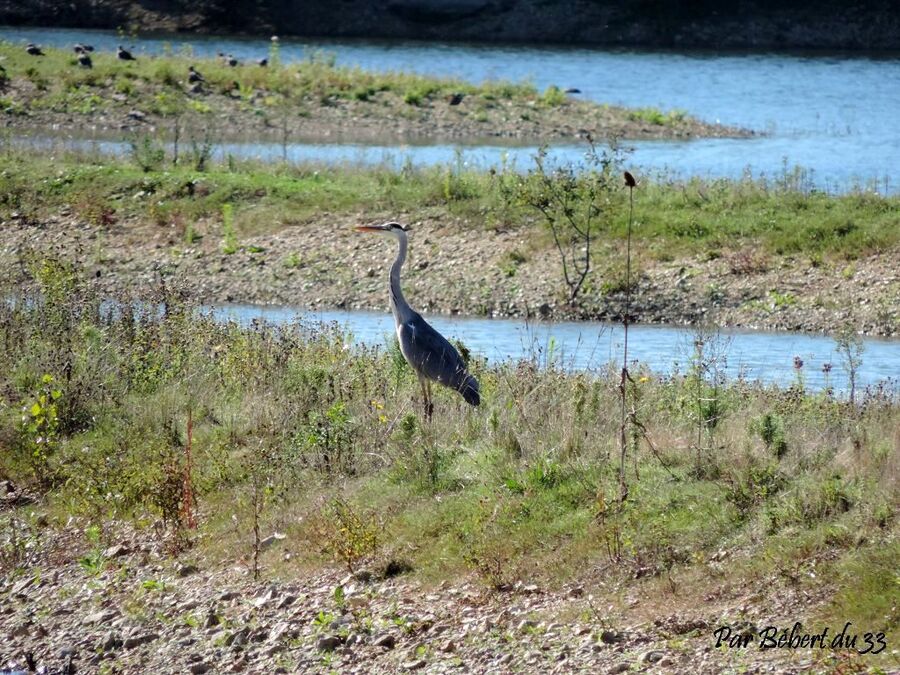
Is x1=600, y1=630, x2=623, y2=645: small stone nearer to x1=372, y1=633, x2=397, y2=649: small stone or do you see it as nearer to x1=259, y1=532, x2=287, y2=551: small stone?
x1=372, y1=633, x2=397, y2=649: small stone

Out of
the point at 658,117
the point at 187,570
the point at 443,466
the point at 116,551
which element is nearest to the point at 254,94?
the point at 658,117

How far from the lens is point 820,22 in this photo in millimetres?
74688

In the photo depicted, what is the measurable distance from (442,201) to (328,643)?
58.3 ft

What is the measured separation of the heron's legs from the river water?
14.6m

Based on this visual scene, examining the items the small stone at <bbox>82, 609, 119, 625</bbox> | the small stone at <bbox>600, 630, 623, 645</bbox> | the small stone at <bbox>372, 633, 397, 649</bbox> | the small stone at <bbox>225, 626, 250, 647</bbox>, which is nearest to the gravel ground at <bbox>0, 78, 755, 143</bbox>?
the small stone at <bbox>82, 609, 119, 625</bbox>

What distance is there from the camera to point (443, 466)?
1070 cm

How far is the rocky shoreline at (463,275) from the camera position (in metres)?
21.3

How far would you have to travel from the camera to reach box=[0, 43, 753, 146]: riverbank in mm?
37000

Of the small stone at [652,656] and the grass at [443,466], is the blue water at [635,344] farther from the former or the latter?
the small stone at [652,656]

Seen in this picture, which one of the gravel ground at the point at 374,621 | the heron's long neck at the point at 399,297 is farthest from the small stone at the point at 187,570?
the heron's long neck at the point at 399,297

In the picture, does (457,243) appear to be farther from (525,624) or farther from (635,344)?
(525,624)

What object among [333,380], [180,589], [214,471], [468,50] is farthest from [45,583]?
[468,50]

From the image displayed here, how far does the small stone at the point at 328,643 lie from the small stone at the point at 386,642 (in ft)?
0.80

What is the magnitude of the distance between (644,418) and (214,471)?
369 cm
